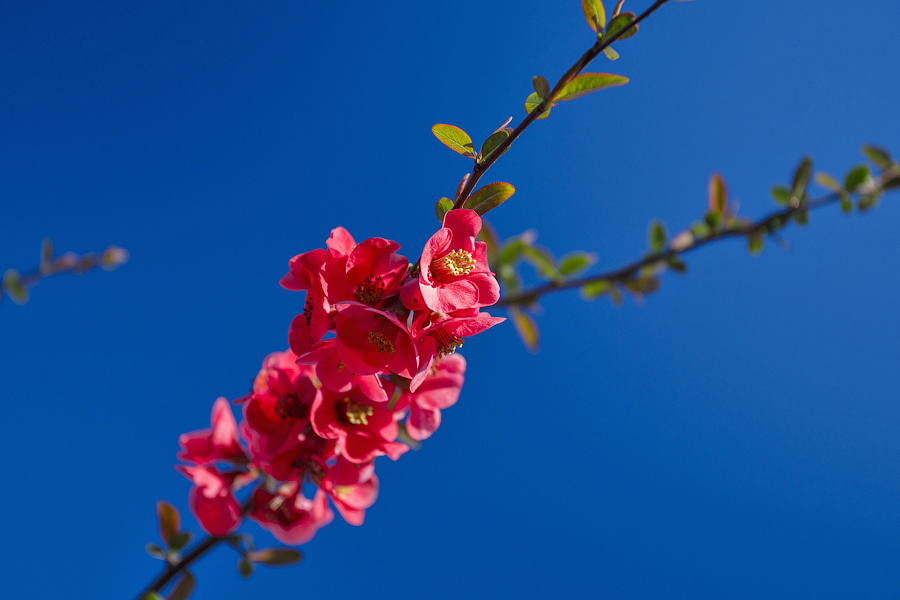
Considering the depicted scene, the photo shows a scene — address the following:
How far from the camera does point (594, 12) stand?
1.04 metres

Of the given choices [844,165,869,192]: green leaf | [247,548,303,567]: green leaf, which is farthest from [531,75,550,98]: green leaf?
[844,165,869,192]: green leaf

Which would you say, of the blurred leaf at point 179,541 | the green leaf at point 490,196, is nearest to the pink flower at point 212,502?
the blurred leaf at point 179,541

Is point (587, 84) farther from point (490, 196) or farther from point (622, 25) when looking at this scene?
point (490, 196)

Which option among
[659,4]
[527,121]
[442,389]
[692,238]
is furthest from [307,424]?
[692,238]

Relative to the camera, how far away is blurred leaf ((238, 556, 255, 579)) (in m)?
1.54

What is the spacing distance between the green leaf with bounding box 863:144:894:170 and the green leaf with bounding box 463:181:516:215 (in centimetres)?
225

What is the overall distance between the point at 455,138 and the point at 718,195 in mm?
1594

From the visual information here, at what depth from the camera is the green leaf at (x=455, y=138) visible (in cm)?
102

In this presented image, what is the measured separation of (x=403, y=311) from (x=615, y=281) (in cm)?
129

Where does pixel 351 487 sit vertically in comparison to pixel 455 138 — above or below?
below

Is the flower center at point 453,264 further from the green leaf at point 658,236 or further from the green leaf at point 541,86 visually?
the green leaf at point 658,236

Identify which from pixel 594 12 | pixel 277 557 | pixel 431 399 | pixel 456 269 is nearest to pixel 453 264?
pixel 456 269

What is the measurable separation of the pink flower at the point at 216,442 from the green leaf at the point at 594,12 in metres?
1.51

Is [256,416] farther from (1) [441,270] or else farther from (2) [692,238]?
(2) [692,238]
